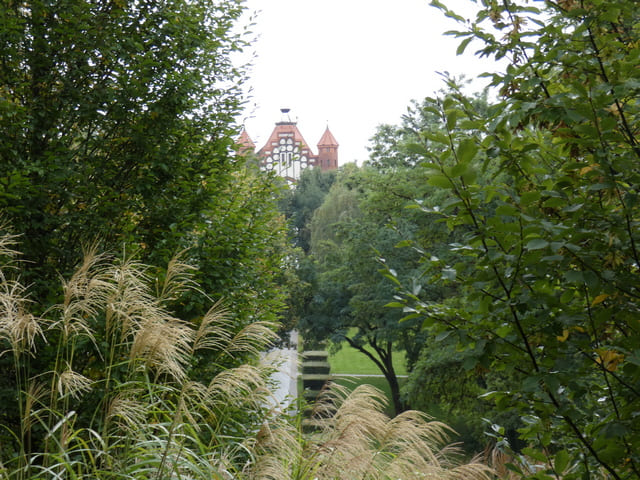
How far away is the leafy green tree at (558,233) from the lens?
59.3 inches

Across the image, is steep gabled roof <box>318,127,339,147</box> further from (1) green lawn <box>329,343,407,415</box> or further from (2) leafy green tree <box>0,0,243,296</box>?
(2) leafy green tree <box>0,0,243,296</box>

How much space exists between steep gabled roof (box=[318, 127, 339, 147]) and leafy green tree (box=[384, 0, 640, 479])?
78.7m

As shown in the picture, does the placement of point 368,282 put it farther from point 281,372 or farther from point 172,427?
point 172,427

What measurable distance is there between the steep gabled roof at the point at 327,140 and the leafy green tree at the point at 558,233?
78662 millimetres

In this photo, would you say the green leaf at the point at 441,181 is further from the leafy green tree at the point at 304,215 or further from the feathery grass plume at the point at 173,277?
the leafy green tree at the point at 304,215

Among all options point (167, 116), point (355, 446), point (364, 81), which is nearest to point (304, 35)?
point (167, 116)

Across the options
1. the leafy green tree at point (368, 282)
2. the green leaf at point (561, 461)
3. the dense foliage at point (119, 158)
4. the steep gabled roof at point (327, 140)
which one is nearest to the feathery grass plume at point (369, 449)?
the green leaf at point (561, 461)

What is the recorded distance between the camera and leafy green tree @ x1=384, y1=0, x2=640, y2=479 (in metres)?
1.51

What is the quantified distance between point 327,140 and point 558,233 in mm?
79507

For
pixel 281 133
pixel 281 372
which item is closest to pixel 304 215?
pixel 281 133

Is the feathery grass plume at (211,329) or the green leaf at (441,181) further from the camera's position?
the feathery grass plume at (211,329)

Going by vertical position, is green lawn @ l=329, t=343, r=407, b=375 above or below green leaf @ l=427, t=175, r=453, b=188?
below

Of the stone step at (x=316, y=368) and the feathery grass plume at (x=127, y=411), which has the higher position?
the feathery grass plume at (x=127, y=411)

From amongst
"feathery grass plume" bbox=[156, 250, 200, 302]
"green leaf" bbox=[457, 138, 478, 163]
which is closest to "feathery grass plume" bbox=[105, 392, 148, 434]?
"feathery grass plume" bbox=[156, 250, 200, 302]
